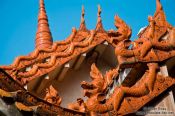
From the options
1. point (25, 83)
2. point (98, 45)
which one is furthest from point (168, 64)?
point (98, 45)

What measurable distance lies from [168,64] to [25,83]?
5097 mm

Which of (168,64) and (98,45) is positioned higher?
(98,45)

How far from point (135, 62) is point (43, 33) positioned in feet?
35.7

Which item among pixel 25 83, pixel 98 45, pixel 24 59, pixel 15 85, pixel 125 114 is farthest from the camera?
pixel 98 45

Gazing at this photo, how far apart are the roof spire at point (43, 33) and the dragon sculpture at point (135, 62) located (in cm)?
918

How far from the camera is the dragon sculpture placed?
224 inches

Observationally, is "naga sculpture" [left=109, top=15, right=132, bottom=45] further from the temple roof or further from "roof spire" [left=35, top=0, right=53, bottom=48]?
"roof spire" [left=35, top=0, right=53, bottom=48]

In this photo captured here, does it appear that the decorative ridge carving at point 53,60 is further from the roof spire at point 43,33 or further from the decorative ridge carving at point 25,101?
the decorative ridge carving at point 25,101

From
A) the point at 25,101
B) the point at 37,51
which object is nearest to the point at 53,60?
the point at 37,51

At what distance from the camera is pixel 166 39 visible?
6.86 meters

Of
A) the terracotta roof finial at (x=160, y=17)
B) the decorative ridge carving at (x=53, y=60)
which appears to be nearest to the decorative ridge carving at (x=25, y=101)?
the terracotta roof finial at (x=160, y=17)

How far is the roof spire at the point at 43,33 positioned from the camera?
53.1 ft

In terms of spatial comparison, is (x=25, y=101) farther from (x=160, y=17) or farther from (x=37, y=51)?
(x=37, y=51)

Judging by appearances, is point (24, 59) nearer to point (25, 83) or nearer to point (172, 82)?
point (25, 83)
